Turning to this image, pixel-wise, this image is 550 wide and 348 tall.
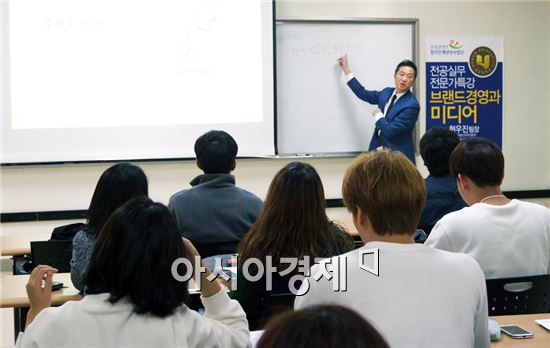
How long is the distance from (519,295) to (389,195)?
0.76 meters

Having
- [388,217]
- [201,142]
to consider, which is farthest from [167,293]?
[201,142]

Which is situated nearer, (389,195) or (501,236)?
(389,195)

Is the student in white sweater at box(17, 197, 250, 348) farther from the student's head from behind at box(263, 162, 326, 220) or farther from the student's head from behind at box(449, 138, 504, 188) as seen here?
the student's head from behind at box(449, 138, 504, 188)

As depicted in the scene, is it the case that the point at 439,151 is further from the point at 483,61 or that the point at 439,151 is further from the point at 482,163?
the point at 483,61

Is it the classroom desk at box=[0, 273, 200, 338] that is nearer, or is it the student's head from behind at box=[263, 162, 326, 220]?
the student's head from behind at box=[263, 162, 326, 220]

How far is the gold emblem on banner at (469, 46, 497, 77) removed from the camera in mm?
5742

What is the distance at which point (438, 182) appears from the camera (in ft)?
10.8

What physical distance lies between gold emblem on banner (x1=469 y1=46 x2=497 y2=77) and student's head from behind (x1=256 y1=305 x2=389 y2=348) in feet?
17.5

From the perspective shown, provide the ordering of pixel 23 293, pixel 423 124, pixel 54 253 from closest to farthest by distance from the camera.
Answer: pixel 23 293 < pixel 54 253 < pixel 423 124

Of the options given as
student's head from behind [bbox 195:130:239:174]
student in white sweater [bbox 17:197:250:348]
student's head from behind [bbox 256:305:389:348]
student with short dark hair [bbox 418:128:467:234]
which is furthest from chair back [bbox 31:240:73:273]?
student's head from behind [bbox 256:305:389:348]

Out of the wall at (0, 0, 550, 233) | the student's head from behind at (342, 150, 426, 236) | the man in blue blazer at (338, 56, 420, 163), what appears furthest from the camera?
the man in blue blazer at (338, 56, 420, 163)

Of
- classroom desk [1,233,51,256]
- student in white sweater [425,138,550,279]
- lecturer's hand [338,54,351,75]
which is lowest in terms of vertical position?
classroom desk [1,233,51,256]

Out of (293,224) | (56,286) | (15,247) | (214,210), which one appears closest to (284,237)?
(293,224)

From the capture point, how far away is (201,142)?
11.1 ft
